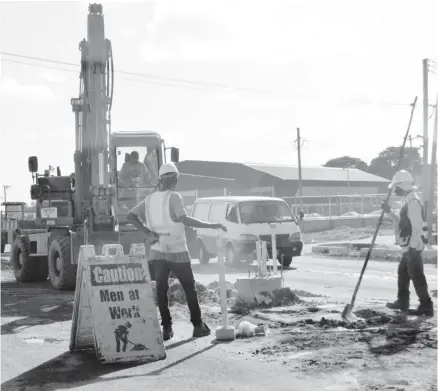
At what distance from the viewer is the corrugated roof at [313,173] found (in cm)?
7144

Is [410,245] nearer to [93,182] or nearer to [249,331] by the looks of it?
[249,331]

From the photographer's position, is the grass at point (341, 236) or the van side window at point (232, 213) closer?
the van side window at point (232, 213)

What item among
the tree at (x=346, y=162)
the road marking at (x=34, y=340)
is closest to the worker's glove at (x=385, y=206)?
the road marking at (x=34, y=340)

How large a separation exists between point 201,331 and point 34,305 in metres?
4.34

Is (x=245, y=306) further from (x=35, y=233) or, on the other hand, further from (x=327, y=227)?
(x=327, y=227)

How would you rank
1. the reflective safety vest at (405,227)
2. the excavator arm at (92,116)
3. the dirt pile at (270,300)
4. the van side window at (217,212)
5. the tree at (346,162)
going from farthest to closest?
the tree at (346,162), the van side window at (217,212), the excavator arm at (92,116), the dirt pile at (270,300), the reflective safety vest at (405,227)

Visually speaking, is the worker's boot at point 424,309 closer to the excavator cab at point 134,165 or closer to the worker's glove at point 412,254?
the worker's glove at point 412,254

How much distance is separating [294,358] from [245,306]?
136 inches

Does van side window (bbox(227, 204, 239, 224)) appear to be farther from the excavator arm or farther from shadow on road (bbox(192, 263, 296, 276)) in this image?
the excavator arm

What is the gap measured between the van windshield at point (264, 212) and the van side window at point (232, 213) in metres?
0.17

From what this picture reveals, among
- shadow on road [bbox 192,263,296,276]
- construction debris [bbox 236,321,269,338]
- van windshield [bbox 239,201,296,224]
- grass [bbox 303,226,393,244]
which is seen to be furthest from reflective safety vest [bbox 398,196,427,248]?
grass [bbox 303,226,393,244]

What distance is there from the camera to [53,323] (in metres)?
9.44

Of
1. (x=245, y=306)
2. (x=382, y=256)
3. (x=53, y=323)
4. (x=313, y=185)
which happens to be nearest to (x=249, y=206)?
(x=382, y=256)

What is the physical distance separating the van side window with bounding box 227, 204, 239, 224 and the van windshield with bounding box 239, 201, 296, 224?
0.57 ft
